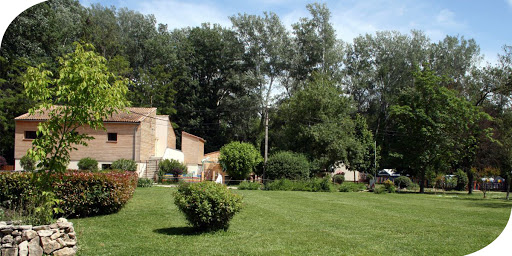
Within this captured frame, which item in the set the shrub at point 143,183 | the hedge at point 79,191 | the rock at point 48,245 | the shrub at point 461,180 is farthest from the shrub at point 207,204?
the shrub at point 461,180

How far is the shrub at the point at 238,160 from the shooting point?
3394 centimetres

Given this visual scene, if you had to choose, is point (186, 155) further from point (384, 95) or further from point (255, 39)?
point (384, 95)

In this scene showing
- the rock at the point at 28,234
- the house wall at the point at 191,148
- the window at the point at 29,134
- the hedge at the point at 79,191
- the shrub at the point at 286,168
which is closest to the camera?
the rock at the point at 28,234

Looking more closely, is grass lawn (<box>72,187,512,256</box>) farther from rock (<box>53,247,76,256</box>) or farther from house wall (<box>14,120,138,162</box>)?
house wall (<box>14,120,138,162</box>)

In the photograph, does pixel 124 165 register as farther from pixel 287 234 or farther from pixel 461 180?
pixel 461 180

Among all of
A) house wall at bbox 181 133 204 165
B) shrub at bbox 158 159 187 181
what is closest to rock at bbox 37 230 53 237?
shrub at bbox 158 159 187 181

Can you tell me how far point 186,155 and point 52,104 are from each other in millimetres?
32262

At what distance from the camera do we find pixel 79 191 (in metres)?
11.6

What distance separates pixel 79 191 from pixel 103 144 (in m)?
19.4

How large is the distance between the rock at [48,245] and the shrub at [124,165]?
71.4ft

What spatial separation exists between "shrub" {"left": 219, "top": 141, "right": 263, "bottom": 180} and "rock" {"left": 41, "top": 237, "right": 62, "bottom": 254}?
87.7ft

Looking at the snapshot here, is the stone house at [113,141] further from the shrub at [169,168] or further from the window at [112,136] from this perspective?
the shrub at [169,168]

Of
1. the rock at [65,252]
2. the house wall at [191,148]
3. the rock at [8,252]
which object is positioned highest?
the house wall at [191,148]

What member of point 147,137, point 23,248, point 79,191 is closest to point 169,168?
point 147,137
